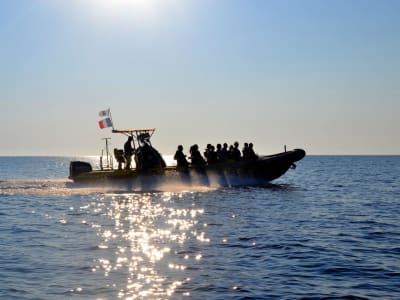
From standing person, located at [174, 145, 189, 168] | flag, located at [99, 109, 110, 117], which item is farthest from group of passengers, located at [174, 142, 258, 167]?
flag, located at [99, 109, 110, 117]

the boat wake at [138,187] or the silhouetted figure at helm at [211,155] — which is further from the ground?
the silhouetted figure at helm at [211,155]

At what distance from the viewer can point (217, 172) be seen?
31.9 m

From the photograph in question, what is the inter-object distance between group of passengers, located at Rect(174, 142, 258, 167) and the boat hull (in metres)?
0.71

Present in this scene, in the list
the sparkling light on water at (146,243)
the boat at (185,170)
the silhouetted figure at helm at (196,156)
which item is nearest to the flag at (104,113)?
the boat at (185,170)

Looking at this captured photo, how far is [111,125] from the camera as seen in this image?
3284 cm

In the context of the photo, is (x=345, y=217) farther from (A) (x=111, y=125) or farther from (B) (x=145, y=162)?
(A) (x=111, y=125)

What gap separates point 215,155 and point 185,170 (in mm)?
2816

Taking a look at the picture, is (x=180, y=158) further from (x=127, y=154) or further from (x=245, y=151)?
(x=245, y=151)

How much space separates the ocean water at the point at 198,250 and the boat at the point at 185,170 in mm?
6408

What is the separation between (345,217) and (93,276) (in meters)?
12.3

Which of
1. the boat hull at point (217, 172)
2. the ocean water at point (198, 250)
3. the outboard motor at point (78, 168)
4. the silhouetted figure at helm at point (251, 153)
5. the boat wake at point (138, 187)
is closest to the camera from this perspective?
the ocean water at point (198, 250)

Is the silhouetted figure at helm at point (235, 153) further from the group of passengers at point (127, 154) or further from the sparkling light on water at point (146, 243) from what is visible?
the sparkling light on water at point (146, 243)

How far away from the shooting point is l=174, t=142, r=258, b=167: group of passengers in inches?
1246

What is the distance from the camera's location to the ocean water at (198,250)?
959cm
